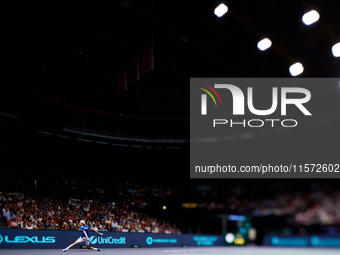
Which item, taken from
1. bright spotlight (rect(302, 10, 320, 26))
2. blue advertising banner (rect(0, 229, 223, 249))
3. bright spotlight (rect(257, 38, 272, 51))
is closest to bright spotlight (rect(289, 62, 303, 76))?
bright spotlight (rect(257, 38, 272, 51))

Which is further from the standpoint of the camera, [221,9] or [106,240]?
[106,240]

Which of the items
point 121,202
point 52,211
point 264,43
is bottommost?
point 52,211

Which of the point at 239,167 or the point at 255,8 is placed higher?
the point at 255,8

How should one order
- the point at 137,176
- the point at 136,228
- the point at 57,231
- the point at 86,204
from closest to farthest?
the point at 86,204, the point at 57,231, the point at 136,228, the point at 137,176

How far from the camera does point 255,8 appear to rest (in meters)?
13.8

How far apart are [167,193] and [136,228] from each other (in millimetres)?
6769

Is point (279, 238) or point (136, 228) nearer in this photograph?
point (136, 228)

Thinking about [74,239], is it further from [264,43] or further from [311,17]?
[311,17]

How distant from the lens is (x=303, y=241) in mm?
28281

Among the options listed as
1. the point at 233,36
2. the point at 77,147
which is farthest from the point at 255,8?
the point at 77,147

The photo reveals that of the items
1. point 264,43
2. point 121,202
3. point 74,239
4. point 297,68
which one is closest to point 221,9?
point 264,43

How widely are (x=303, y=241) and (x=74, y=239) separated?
22305mm

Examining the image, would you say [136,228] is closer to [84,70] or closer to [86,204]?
[86,204]

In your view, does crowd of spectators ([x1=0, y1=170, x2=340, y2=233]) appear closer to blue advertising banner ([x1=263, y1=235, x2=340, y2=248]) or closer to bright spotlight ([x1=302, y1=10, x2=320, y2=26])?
blue advertising banner ([x1=263, y1=235, x2=340, y2=248])
